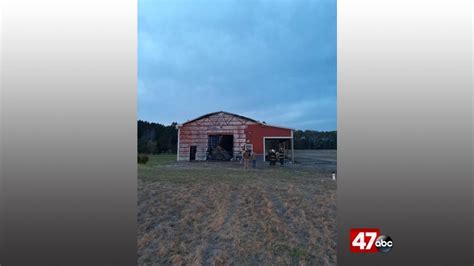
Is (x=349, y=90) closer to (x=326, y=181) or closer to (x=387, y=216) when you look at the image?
(x=387, y=216)

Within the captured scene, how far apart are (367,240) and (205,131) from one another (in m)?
5.98

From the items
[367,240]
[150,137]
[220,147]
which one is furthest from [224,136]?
[367,240]

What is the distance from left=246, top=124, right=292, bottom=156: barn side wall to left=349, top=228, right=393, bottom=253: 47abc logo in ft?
17.2

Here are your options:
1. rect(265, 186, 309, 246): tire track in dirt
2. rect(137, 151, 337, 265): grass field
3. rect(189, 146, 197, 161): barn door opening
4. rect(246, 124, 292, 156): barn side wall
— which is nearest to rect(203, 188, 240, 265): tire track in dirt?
rect(137, 151, 337, 265): grass field

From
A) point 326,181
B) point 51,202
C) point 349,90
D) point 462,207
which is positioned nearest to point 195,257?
point 51,202

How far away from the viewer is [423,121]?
1.14 meters

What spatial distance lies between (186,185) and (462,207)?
9.26 feet

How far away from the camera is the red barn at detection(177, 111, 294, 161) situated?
6469mm

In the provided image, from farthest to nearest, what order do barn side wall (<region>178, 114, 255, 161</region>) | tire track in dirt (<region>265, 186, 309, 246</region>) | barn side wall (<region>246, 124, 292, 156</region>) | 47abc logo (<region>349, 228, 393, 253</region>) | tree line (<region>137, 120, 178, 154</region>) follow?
1. barn side wall (<region>178, 114, 255, 161</region>)
2. barn side wall (<region>246, 124, 292, 156</region>)
3. tree line (<region>137, 120, 178, 154</region>)
4. tire track in dirt (<region>265, 186, 309, 246</region>)
5. 47abc logo (<region>349, 228, 393, 253</region>)

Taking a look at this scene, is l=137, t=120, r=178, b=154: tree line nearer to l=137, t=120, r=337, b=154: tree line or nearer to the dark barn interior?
l=137, t=120, r=337, b=154: tree line

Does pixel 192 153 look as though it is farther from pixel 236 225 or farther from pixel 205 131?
pixel 236 225

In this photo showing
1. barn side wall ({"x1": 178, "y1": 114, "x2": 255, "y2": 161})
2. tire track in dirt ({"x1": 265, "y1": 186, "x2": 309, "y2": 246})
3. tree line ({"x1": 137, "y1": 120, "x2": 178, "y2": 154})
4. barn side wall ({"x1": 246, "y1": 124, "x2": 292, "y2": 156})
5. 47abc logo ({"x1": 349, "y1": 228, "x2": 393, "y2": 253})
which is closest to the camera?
47abc logo ({"x1": 349, "y1": 228, "x2": 393, "y2": 253})

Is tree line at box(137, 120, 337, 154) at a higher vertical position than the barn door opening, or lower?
higher

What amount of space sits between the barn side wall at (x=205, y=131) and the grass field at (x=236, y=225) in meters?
3.80
